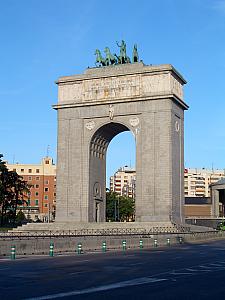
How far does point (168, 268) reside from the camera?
66.2 feet

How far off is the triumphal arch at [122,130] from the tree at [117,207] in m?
46.7

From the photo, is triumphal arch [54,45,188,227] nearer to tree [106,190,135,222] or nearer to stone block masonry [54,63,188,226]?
stone block masonry [54,63,188,226]

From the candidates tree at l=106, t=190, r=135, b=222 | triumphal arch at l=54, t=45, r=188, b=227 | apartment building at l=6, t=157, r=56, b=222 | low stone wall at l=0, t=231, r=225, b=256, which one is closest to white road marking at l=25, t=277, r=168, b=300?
low stone wall at l=0, t=231, r=225, b=256

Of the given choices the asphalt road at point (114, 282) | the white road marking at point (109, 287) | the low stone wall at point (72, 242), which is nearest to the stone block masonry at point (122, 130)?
the low stone wall at point (72, 242)

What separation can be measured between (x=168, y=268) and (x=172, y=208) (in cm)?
4486

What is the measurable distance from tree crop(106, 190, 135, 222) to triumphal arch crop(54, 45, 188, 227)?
46726mm

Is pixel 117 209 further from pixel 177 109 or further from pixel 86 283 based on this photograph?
pixel 86 283

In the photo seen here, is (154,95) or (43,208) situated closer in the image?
(154,95)

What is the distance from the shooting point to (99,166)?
241 ft

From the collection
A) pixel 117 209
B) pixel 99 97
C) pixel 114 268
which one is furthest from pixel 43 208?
pixel 114 268

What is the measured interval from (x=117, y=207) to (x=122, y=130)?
53.7 meters

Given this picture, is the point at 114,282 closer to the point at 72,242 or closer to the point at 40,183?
the point at 72,242

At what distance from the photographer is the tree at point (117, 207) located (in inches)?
4825

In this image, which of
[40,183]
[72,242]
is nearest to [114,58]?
[72,242]
